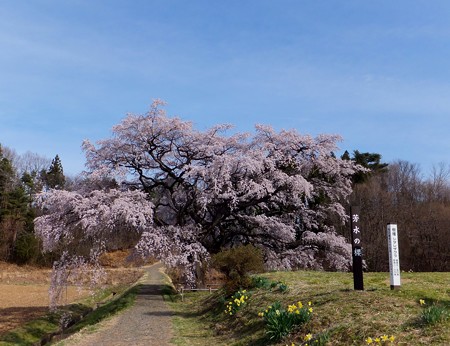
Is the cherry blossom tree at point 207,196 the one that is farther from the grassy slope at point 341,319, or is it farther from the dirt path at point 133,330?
the grassy slope at point 341,319

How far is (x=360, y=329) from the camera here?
6.86m

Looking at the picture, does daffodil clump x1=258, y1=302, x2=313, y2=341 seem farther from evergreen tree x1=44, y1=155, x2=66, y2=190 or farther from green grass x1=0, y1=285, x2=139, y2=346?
evergreen tree x1=44, y1=155, x2=66, y2=190

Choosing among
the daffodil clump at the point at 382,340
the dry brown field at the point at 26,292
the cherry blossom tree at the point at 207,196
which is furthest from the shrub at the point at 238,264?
the daffodil clump at the point at 382,340

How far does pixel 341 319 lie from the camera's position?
7715 millimetres

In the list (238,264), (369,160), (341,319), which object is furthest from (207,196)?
(369,160)

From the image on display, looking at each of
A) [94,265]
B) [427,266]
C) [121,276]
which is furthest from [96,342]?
[121,276]

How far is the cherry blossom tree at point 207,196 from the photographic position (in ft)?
59.8

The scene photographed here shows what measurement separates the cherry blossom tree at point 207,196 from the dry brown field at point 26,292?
3.57 metres

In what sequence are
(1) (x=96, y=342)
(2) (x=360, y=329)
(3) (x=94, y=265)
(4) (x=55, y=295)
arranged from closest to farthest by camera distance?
1. (2) (x=360, y=329)
2. (1) (x=96, y=342)
3. (3) (x=94, y=265)
4. (4) (x=55, y=295)

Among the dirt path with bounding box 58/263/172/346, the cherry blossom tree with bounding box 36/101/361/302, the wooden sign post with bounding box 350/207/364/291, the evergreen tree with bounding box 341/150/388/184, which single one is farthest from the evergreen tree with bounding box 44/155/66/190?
the wooden sign post with bounding box 350/207/364/291

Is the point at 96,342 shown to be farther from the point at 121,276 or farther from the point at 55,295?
the point at 121,276

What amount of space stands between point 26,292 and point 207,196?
25531 millimetres

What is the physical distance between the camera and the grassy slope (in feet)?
21.5

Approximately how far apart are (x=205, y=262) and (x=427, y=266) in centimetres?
2355
